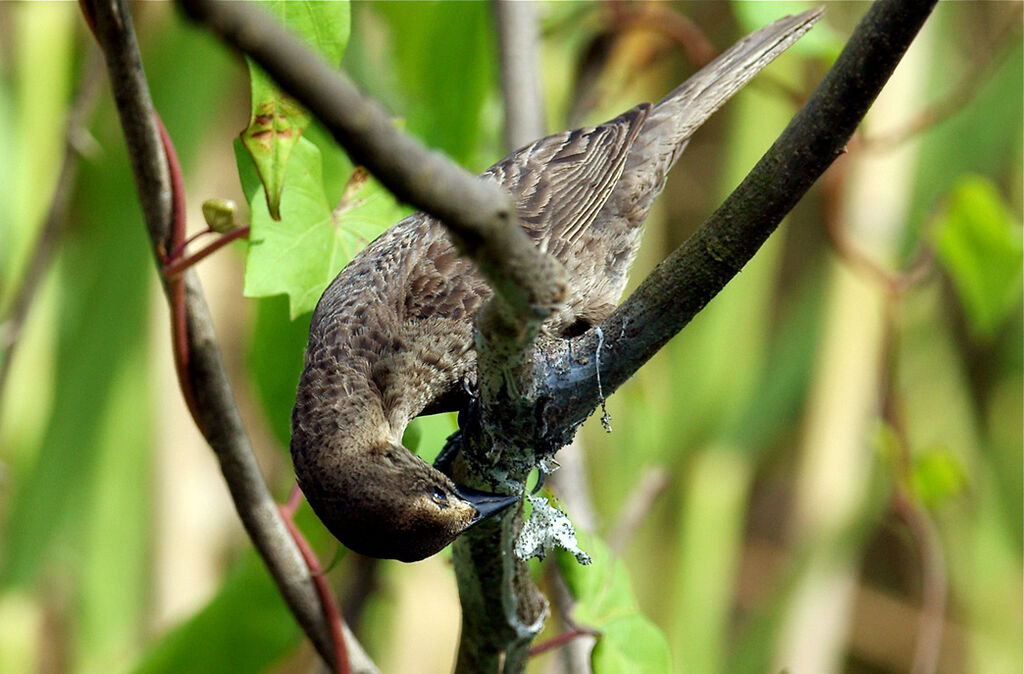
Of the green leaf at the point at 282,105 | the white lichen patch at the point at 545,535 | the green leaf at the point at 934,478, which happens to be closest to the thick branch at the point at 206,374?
the green leaf at the point at 282,105

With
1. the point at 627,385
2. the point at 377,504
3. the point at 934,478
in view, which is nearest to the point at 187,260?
the point at 377,504

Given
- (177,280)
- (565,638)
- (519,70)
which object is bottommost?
(565,638)

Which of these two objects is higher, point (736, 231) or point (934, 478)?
point (934, 478)

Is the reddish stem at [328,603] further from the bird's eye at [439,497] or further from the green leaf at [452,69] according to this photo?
the green leaf at [452,69]

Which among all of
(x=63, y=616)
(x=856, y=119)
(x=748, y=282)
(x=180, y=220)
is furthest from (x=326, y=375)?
(x=63, y=616)

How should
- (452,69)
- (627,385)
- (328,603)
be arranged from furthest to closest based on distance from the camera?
(627,385) → (452,69) → (328,603)

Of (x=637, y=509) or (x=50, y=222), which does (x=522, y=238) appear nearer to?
(x=637, y=509)

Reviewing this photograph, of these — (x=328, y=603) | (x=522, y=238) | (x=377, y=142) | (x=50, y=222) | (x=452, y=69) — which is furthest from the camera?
(x=452, y=69)
